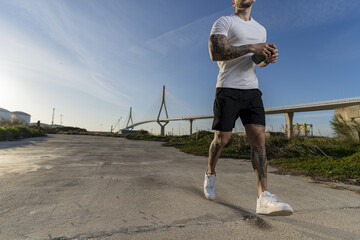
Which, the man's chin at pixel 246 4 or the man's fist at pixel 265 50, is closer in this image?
the man's fist at pixel 265 50

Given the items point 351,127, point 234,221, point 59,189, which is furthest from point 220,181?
point 351,127

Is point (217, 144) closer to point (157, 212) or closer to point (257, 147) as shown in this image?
point (257, 147)

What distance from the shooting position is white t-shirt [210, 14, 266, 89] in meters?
1.65

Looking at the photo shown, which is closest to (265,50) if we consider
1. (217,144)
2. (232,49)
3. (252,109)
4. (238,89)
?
(232,49)

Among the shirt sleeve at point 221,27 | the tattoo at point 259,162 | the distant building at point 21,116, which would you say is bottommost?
the tattoo at point 259,162

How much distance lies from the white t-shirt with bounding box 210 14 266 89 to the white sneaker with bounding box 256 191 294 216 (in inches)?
35.4

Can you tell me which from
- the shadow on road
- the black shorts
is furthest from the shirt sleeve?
the shadow on road

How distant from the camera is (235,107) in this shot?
1.63 metres

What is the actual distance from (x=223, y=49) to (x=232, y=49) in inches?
2.8

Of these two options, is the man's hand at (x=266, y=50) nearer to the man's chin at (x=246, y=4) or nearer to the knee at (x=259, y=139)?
the man's chin at (x=246, y=4)

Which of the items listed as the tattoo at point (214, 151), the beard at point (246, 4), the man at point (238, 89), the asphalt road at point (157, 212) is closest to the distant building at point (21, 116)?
the asphalt road at point (157, 212)

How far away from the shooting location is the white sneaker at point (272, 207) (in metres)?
1.16

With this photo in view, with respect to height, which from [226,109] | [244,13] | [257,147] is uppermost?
[244,13]

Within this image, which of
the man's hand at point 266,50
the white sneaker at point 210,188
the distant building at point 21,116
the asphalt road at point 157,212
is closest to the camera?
the asphalt road at point 157,212
